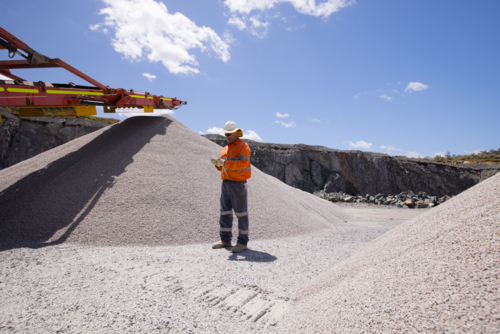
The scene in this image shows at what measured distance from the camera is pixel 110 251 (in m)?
3.41

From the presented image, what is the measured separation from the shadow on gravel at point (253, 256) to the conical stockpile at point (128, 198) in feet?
2.54

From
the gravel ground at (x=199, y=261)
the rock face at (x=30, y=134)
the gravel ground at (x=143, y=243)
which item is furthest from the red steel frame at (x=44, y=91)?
the rock face at (x=30, y=134)

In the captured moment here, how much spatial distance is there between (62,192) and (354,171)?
14781 mm

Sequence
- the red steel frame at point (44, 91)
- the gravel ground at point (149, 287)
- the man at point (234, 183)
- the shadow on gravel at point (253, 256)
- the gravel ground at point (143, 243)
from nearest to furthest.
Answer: the gravel ground at point (149, 287) < the gravel ground at point (143, 243) < the shadow on gravel at point (253, 256) < the man at point (234, 183) < the red steel frame at point (44, 91)

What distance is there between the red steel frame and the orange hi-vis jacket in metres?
3.53

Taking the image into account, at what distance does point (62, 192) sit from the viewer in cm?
459

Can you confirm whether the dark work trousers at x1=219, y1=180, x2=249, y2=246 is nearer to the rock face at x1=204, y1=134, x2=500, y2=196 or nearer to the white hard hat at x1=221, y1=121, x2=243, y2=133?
the white hard hat at x1=221, y1=121, x2=243, y2=133

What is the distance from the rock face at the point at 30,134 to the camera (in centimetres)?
1291

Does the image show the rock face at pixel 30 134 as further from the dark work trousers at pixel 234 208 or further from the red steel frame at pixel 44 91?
the dark work trousers at pixel 234 208

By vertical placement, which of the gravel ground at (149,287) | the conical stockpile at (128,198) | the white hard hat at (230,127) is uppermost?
the white hard hat at (230,127)

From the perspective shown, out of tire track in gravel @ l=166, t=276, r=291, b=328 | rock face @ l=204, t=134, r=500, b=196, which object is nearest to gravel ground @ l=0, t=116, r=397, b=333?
tire track in gravel @ l=166, t=276, r=291, b=328

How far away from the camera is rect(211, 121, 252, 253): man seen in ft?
11.9

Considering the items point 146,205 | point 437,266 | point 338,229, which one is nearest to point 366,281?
point 437,266

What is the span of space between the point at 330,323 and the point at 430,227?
1341 millimetres
